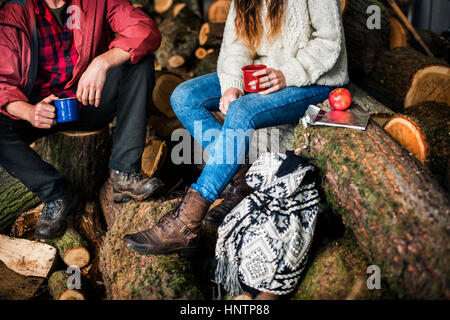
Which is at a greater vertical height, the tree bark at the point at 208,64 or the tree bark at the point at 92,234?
the tree bark at the point at 208,64

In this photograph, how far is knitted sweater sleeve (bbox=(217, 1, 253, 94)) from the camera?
226 centimetres

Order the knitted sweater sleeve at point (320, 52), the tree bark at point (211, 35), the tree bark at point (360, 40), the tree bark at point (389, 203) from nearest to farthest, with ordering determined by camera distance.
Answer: the tree bark at point (389, 203) < the knitted sweater sleeve at point (320, 52) < the tree bark at point (360, 40) < the tree bark at point (211, 35)

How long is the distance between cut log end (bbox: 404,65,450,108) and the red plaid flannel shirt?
102 inches

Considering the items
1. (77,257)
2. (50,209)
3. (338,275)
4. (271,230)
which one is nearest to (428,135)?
(338,275)

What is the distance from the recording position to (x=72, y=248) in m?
2.30

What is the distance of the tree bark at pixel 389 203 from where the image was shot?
133 centimetres

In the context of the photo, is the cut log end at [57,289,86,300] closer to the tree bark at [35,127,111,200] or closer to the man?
the man

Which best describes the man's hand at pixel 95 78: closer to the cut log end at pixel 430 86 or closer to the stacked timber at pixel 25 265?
the stacked timber at pixel 25 265

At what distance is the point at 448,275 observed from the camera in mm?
1289

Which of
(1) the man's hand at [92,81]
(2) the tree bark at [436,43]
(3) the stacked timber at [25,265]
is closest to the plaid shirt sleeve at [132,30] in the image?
(1) the man's hand at [92,81]

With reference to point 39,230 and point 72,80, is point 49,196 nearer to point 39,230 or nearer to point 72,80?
point 39,230

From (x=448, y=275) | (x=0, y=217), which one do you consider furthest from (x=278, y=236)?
(x=0, y=217)

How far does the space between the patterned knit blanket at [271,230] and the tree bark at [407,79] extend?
5.06ft

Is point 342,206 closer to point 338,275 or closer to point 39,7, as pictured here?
point 338,275
